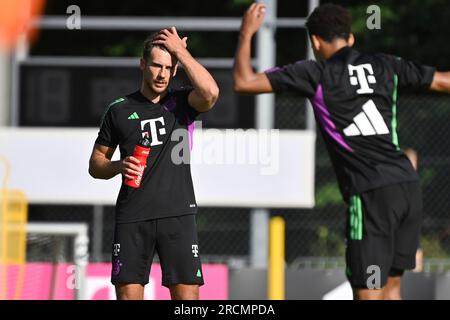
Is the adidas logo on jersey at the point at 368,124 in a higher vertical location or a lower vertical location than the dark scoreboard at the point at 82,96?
lower

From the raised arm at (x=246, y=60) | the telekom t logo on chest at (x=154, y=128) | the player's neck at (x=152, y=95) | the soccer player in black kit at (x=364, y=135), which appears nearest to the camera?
the raised arm at (x=246, y=60)

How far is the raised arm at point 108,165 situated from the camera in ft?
19.7

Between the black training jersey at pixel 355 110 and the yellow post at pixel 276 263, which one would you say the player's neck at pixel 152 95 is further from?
the yellow post at pixel 276 263

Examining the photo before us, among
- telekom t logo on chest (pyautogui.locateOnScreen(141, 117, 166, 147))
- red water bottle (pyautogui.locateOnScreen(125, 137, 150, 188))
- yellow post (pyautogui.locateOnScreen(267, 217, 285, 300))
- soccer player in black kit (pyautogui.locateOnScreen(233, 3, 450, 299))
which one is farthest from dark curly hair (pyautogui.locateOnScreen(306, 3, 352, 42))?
yellow post (pyautogui.locateOnScreen(267, 217, 285, 300))

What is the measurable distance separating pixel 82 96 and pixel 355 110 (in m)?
6.85

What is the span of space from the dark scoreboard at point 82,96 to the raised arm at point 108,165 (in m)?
5.85

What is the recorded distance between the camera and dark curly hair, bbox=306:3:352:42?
6.23 m

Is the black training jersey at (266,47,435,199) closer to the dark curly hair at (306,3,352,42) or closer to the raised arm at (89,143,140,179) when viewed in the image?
the dark curly hair at (306,3,352,42)

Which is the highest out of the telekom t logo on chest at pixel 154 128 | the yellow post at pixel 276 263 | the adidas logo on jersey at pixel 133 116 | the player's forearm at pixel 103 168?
the adidas logo on jersey at pixel 133 116

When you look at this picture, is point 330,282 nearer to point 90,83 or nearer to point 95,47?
point 90,83

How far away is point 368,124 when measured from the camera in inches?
242

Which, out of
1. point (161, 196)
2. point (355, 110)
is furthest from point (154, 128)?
point (355, 110)

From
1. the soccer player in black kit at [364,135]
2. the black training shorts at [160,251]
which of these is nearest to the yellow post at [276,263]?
the soccer player in black kit at [364,135]

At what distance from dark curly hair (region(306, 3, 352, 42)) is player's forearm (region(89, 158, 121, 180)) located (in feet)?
4.32
